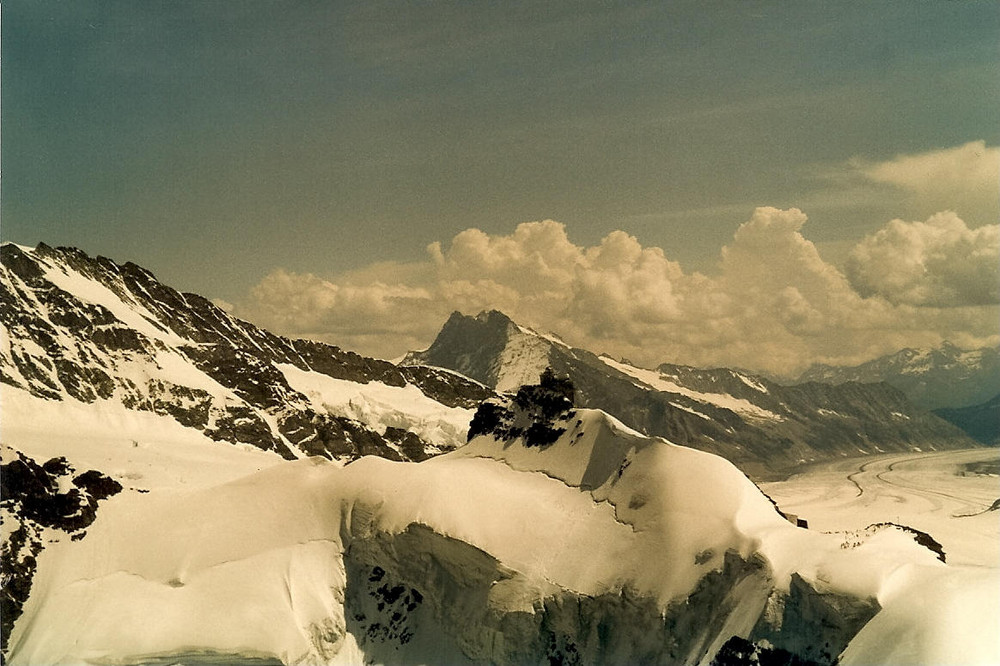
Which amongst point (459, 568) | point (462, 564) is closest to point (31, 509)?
point (459, 568)

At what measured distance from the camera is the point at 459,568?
97.5 metres

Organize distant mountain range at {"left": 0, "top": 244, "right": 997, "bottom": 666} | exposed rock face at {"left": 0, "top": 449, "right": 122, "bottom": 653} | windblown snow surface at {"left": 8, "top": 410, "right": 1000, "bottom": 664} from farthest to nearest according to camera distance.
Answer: exposed rock face at {"left": 0, "top": 449, "right": 122, "bottom": 653}, windblown snow surface at {"left": 8, "top": 410, "right": 1000, "bottom": 664}, distant mountain range at {"left": 0, "top": 244, "right": 997, "bottom": 666}

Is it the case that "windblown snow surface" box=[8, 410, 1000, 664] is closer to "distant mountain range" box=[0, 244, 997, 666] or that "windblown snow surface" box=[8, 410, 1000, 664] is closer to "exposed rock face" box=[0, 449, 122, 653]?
"distant mountain range" box=[0, 244, 997, 666]

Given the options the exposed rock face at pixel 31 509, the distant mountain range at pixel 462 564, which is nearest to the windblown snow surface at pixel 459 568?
the distant mountain range at pixel 462 564

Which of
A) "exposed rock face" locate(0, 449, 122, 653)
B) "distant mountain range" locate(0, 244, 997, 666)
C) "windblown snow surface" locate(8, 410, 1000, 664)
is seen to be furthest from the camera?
"exposed rock face" locate(0, 449, 122, 653)

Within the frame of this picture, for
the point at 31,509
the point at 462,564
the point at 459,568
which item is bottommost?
the point at 459,568

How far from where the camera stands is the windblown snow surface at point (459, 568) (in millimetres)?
85375

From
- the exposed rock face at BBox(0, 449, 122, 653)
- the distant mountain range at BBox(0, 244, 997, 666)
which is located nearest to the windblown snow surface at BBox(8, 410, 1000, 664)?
the distant mountain range at BBox(0, 244, 997, 666)

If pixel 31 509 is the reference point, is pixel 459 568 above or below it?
below

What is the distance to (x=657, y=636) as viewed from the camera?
87312mm

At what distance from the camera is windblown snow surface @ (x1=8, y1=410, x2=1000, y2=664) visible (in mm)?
85375

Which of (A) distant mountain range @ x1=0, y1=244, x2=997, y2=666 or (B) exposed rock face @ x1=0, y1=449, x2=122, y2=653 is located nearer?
(A) distant mountain range @ x1=0, y1=244, x2=997, y2=666

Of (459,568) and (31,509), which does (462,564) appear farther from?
(31,509)

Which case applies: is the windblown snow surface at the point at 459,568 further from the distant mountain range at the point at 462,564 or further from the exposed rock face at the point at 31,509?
the exposed rock face at the point at 31,509
